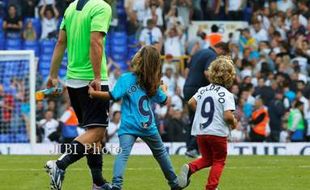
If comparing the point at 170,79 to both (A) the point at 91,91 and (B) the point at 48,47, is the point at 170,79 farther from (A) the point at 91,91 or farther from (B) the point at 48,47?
(A) the point at 91,91

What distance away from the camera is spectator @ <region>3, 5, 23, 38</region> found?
27.4 meters

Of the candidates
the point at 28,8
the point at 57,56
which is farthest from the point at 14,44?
the point at 57,56

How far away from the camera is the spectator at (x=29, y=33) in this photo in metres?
27.2

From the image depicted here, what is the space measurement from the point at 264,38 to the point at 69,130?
701cm

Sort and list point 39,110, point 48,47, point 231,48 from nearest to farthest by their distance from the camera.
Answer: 1. point 39,110
2. point 231,48
3. point 48,47

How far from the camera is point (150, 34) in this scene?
27.3 metres

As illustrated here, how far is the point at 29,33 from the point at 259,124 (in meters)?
7.25

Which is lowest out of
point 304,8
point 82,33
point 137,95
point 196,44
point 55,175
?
point 196,44

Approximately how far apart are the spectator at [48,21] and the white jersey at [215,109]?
16387 millimetres

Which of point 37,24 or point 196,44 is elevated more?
point 37,24

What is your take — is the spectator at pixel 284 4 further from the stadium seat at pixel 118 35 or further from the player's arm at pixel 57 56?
the player's arm at pixel 57 56

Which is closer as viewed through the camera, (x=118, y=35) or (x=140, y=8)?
(x=118, y=35)

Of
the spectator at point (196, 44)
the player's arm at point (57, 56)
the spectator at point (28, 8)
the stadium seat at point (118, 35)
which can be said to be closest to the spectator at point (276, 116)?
the spectator at point (196, 44)

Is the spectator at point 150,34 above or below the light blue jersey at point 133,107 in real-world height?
below
